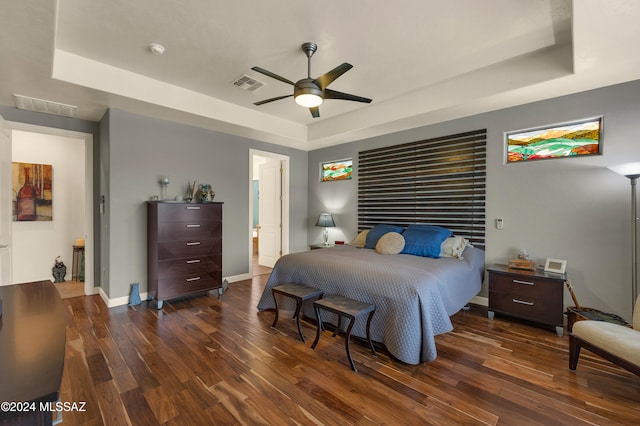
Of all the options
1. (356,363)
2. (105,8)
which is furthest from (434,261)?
(105,8)

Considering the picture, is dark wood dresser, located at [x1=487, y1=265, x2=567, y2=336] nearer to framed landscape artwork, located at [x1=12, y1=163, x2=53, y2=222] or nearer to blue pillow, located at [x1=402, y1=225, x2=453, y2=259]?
blue pillow, located at [x1=402, y1=225, x2=453, y2=259]

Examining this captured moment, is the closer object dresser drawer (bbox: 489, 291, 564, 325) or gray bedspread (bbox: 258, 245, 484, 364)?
gray bedspread (bbox: 258, 245, 484, 364)

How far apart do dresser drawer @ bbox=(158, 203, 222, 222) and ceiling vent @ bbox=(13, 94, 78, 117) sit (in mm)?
1679

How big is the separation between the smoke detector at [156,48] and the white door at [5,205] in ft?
5.72

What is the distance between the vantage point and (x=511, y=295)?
10.4 ft

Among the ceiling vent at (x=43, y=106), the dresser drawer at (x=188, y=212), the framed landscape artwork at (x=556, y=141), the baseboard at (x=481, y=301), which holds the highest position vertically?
the ceiling vent at (x=43, y=106)

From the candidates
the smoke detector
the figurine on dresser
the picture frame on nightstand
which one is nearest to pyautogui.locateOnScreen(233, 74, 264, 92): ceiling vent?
the smoke detector

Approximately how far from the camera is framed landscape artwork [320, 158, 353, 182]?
5531 millimetres

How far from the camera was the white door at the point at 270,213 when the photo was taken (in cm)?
602

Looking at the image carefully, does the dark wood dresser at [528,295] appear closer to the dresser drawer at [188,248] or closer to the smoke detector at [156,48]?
the dresser drawer at [188,248]

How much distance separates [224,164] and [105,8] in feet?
8.67

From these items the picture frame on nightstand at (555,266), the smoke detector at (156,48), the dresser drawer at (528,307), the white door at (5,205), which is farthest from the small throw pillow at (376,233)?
the white door at (5,205)

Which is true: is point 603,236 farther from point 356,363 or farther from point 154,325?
point 154,325

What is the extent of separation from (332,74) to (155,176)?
295cm
